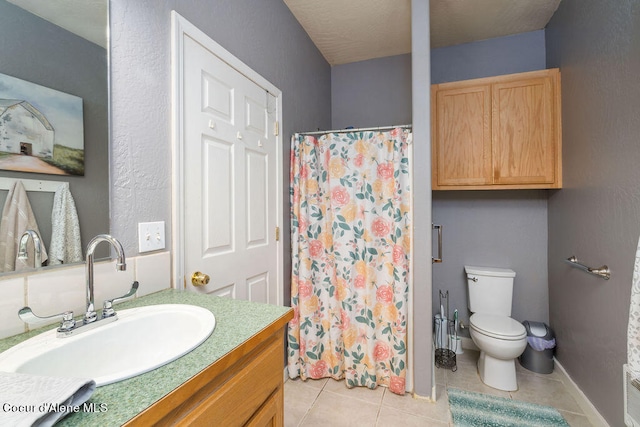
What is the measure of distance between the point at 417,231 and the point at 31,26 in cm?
181

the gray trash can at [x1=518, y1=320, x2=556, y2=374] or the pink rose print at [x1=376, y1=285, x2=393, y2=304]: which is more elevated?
the pink rose print at [x1=376, y1=285, x2=393, y2=304]

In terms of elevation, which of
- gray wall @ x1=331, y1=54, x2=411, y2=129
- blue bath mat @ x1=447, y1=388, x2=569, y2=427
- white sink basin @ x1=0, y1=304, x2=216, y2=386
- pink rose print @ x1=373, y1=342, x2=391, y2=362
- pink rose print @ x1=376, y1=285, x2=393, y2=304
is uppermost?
gray wall @ x1=331, y1=54, x2=411, y2=129

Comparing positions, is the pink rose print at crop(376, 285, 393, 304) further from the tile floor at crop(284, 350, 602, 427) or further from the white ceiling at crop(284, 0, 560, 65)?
the white ceiling at crop(284, 0, 560, 65)

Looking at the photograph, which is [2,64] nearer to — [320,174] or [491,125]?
[320,174]

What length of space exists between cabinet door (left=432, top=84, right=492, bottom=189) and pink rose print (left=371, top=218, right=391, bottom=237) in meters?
0.73

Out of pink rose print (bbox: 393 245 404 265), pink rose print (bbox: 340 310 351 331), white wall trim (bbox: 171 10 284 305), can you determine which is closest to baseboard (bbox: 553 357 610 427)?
pink rose print (bbox: 393 245 404 265)

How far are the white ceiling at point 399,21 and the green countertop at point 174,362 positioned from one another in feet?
6.93

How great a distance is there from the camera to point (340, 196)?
1.93 m

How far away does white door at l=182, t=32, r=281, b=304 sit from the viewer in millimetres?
1251

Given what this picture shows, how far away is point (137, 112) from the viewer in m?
1.02

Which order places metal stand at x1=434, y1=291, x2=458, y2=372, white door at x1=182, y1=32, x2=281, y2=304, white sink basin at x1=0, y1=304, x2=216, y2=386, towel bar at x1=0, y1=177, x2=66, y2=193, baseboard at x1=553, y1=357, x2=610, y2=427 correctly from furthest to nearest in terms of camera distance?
metal stand at x1=434, y1=291, x2=458, y2=372 < baseboard at x1=553, y1=357, x2=610, y2=427 < white door at x1=182, y1=32, x2=281, y2=304 < towel bar at x1=0, y1=177, x2=66, y2=193 < white sink basin at x1=0, y1=304, x2=216, y2=386

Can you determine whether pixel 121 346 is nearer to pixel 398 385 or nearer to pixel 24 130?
pixel 24 130

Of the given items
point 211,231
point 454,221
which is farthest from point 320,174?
point 454,221

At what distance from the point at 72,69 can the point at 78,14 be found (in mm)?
178
